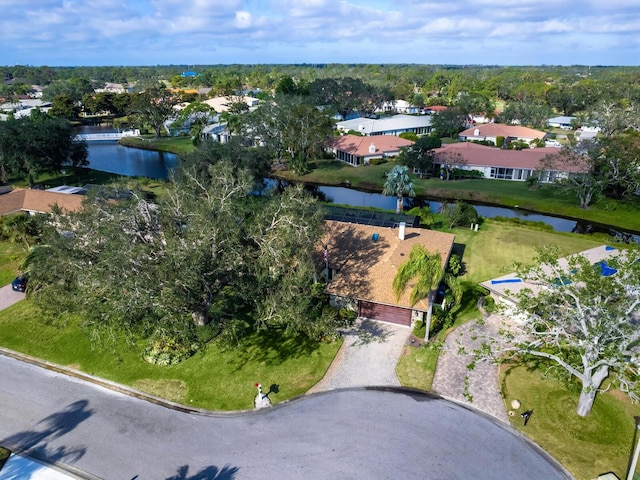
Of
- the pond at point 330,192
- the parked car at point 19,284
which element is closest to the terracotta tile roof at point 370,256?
the pond at point 330,192

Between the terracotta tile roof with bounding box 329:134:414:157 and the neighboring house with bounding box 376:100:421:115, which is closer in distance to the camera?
the terracotta tile roof with bounding box 329:134:414:157

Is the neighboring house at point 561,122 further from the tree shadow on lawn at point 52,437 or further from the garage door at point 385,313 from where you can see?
the tree shadow on lawn at point 52,437

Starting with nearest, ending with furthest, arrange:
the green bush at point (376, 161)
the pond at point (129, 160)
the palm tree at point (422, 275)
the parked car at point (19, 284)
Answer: the palm tree at point (422, 275), the parked car at point (19, 284), the green bush at point (376, 161), the pond at point (129, 160)

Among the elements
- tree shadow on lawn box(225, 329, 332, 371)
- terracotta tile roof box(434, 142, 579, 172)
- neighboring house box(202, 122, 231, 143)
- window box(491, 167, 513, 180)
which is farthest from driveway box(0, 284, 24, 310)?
window box(491, 167, 513, 180)

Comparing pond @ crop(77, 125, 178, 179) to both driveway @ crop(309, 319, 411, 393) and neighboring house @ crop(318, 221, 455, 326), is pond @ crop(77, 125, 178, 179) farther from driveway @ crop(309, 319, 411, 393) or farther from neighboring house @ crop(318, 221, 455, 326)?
driveway @ crop(309, 319, 411, 393)

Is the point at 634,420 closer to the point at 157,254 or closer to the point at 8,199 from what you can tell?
the point at 157,254

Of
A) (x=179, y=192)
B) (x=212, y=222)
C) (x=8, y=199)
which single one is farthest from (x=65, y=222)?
(x=8, y=199)

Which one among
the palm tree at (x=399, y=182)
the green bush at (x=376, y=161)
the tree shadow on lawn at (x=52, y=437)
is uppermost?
the palm tree at (x=399, y=182)
